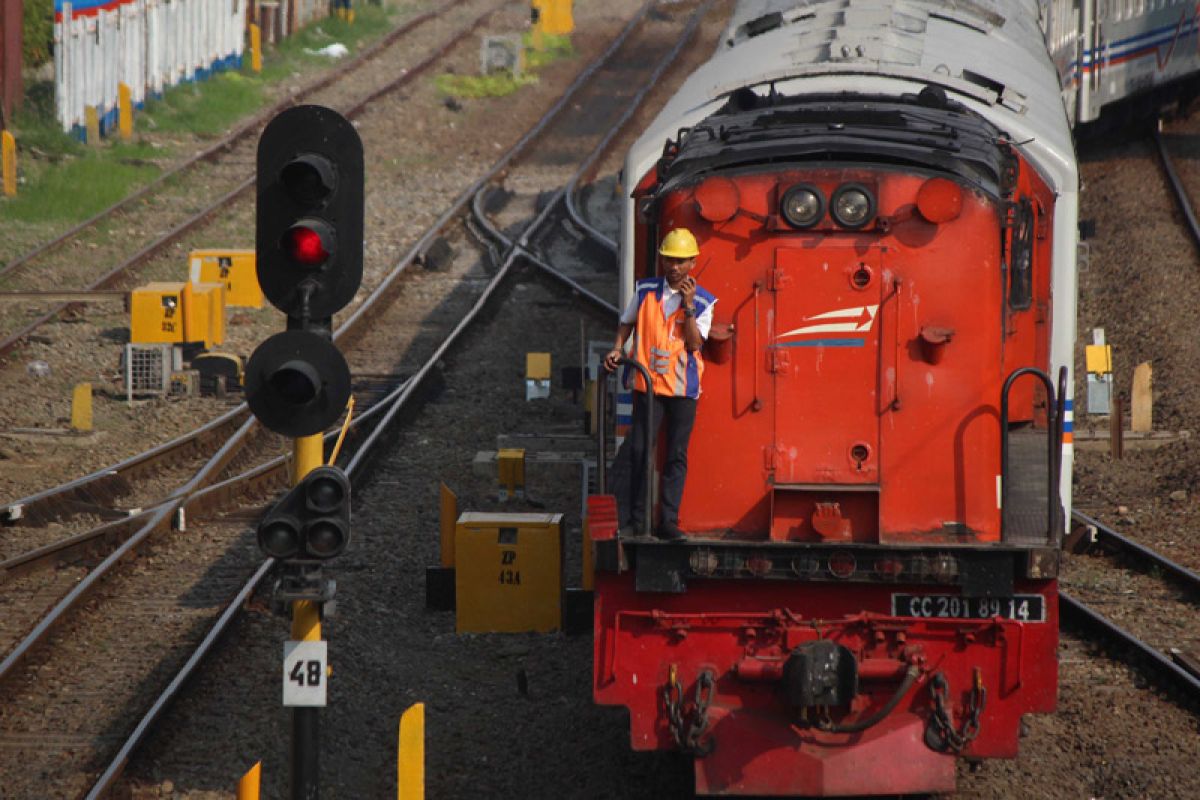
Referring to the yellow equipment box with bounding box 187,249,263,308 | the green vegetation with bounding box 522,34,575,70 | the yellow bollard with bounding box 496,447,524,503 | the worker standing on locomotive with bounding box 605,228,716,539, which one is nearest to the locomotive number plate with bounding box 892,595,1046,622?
the worker standing on locomotive with bounding box 605,228,716,539

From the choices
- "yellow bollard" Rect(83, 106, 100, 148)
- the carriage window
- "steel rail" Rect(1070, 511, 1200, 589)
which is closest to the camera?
the carriage window

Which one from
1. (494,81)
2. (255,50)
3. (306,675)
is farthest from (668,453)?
(255,50)

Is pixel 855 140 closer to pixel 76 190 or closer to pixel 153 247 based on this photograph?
pixel 153 247

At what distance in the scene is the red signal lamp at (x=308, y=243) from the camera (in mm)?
6836

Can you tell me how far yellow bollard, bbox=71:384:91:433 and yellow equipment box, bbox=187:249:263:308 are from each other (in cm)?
463

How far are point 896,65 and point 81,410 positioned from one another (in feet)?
28.8

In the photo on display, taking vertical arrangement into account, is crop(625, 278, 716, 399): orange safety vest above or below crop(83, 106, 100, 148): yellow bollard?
below

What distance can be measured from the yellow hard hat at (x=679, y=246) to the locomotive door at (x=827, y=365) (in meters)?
0.53

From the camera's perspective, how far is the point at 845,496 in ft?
26.7

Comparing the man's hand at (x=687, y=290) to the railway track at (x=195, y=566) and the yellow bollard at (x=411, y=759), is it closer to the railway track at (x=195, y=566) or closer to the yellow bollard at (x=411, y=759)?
the yellow bollard at (x=411, y=759)

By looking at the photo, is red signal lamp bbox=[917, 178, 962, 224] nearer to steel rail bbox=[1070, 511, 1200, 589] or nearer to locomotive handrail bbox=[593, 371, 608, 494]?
locomotive handrail bbox=[593, 371, 608, 494]

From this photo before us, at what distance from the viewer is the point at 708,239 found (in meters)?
8.25

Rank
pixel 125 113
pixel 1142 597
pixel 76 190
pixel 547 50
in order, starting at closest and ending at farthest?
pixel 1142 597 < pixel 76 190 < pixel 125 113 < pixel 547 50

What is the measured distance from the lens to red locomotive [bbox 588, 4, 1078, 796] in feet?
25.6
